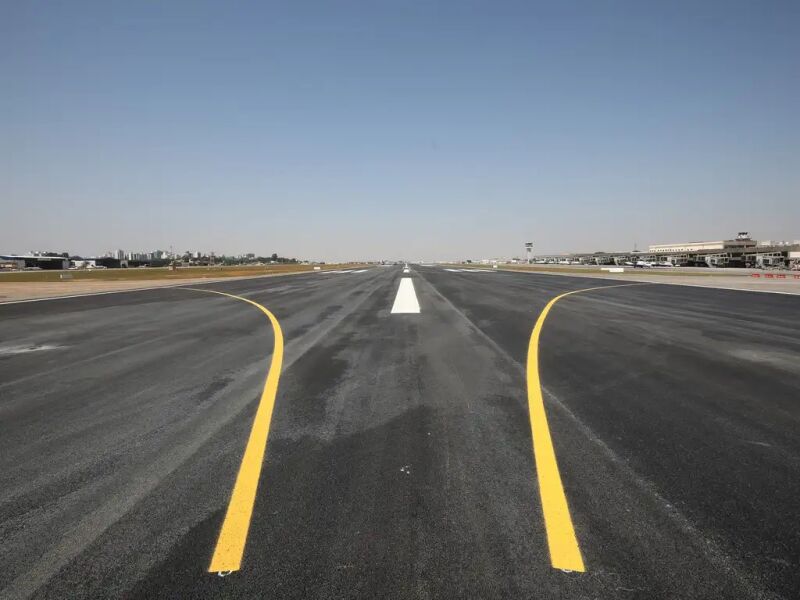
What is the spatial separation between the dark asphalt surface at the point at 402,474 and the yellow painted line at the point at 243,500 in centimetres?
5

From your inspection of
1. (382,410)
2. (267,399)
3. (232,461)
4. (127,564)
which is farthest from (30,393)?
(382,410)

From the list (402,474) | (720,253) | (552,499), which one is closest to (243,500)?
(402,474)

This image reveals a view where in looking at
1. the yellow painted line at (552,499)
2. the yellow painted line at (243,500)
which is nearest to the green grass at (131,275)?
the yellow painted line at (243,500)

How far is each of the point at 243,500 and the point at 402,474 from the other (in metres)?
0.94

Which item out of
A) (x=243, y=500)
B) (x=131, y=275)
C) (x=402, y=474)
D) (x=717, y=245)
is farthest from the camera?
(x=717, y=245)

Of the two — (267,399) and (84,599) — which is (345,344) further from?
(84,599)

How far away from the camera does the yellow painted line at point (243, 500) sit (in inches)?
67.9

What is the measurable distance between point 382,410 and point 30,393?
3.79m

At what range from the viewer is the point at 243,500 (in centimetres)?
214

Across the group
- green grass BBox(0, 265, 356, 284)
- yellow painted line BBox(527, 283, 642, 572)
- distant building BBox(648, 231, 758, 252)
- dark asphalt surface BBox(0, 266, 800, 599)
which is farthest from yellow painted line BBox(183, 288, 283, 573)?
distant building BBox(648, 231, 758, 252)

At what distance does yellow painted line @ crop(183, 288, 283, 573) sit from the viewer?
1.72 meters

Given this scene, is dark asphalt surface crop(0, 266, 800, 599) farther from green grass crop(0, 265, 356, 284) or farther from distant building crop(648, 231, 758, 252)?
distant building crop(648, 231, 758, 252)

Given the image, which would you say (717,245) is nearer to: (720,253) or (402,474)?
(720,253)

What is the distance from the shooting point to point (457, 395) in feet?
12.5
